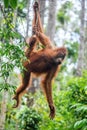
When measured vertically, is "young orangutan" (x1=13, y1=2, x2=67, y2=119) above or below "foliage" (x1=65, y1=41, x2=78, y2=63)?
above

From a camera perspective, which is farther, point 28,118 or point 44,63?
point 28,118

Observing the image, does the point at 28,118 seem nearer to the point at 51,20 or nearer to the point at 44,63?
the point at 44,63

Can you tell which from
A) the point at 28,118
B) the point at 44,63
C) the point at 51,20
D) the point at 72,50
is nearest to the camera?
the point at 44,63

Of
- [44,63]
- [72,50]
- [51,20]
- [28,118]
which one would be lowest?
[72,50]

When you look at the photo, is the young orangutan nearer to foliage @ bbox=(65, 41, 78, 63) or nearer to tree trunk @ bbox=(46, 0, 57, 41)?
tree trunk @ bbox=(46, 0, 57, 41)

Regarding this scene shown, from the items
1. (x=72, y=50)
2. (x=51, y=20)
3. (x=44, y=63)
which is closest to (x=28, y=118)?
(x=44, y=63)

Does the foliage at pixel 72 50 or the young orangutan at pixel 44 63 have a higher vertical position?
the young orangutan at pixel 44 63

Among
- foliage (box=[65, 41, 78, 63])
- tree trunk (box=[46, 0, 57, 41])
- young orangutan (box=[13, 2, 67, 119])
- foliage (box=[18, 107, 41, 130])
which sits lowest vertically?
foliage (box=[65, 41, 78, 63])

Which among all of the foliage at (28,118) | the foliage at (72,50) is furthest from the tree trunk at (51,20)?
the foliage at (72,50)

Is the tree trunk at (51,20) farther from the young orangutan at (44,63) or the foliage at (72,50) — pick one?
the foliage at (72,50)

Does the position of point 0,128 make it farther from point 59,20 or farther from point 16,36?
point 59,20

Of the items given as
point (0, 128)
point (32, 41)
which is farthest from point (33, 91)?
point (32, 41)

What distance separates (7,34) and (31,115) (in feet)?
12.6

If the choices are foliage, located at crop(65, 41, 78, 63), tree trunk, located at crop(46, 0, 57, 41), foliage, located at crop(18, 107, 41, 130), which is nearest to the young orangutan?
foliage, located at crop(18, 107, 41, 130)
